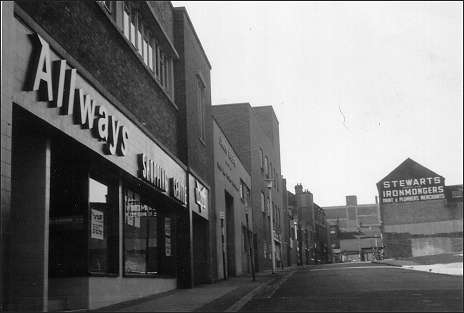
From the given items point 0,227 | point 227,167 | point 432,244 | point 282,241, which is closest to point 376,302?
point 0,227

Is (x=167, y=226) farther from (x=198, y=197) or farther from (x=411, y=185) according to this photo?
(x=411, y=185)

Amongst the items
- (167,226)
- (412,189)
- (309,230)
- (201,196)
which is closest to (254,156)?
(201,196)

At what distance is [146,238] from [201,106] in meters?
8.92

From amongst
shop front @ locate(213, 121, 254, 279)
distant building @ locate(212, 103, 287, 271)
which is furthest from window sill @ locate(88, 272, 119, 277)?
Result: distant building @ locate(212, 103, 287, 271)

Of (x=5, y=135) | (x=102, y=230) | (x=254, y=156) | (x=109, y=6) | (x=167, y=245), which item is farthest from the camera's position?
(x=254, y=156)

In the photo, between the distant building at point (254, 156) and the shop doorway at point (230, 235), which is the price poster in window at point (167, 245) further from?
the distant building at point (254, 156)

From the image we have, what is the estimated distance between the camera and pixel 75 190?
10773 mm

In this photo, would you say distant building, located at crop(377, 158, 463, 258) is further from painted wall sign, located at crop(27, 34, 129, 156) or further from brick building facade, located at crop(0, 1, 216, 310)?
painted wall sign, located at crop(27, 34, 129, 156)

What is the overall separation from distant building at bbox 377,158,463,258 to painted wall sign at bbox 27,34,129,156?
6037cm

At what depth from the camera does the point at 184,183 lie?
1862 cm

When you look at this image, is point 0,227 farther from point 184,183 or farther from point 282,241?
point 282,241

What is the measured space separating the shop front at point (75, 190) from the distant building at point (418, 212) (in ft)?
185

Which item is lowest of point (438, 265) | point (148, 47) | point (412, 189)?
point (438, 265)

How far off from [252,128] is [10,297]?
114 ft
